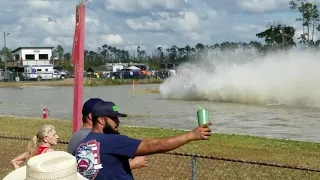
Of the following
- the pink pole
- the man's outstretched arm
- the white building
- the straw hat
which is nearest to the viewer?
the straw hat

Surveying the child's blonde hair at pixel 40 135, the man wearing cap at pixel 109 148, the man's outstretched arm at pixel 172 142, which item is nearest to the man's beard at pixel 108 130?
the man wearing cap at pixel 109 148

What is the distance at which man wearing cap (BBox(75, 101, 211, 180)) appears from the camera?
13.2ft

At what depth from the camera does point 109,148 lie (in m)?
4.16

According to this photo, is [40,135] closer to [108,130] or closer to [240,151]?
[108,130]

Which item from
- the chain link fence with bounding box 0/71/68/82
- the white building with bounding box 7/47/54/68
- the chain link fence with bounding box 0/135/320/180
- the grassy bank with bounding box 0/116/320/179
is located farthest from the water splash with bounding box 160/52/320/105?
the white building with bounding box 7/47/54/68

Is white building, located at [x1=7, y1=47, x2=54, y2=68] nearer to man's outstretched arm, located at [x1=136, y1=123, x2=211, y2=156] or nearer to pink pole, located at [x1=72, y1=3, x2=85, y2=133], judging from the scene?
pink pole, located at [x1=72, y1=3, x2=85, y2=133]

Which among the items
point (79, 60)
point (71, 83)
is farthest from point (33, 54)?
point (79, 60)

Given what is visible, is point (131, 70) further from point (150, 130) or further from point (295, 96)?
→ point (150, 130)

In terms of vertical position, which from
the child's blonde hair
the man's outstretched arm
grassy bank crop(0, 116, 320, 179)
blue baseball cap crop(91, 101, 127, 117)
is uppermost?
blue baseball cap crop(91, 101, 127, 117)

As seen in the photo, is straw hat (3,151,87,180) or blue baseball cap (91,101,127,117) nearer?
straw hat (3,151,87,180)

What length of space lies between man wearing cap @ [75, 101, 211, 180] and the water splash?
2993cm

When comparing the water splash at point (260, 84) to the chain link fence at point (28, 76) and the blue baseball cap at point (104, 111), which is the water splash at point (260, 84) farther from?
the chain link fence at point (28, 76)

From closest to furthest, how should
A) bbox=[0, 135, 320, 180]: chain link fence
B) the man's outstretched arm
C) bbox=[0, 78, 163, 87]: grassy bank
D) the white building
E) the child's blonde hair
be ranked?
1. the man's outstretched arm
2. the child's blonde hair
3. bbox=[0, 135, 320, 180]: chain link fence
4. bbox=[0, 78, 163, 87]: grassy bank
5. the white building

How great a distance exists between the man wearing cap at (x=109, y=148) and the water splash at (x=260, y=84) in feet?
98.2
